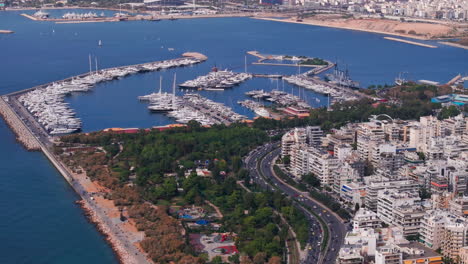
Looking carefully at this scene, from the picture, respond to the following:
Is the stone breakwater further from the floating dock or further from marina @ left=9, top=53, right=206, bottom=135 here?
marina @ left=9, top=53, right=206, bottom=135

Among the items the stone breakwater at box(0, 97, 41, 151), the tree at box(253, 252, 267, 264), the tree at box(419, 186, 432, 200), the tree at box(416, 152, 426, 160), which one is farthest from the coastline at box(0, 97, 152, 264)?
the tree at box(416, 152, 426, 160)

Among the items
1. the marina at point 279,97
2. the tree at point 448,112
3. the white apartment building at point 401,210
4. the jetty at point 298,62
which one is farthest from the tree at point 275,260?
the jetty at point 298,62

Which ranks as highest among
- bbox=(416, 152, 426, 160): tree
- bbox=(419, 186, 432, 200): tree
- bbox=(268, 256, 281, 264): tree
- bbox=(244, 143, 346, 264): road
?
bbox=(416, 152, 426, 160): tree

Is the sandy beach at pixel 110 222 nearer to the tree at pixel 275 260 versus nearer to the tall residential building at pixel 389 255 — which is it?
the tree at pixel 275 260

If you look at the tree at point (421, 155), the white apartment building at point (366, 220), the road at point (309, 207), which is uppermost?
the white apartment building at point (366, 220)

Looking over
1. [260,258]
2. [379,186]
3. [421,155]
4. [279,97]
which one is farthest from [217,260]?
[279,97]

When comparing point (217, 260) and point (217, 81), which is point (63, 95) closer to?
point (217, 81)
